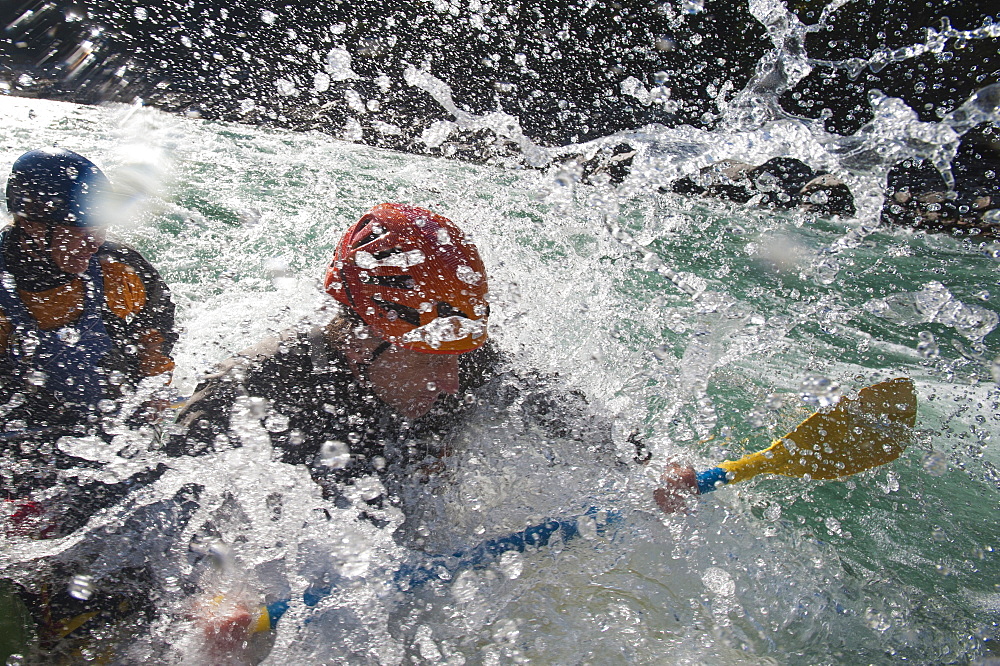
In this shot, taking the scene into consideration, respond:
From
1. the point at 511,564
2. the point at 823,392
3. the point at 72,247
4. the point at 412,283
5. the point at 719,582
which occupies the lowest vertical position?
the point at 511,564

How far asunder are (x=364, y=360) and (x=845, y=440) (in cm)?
205

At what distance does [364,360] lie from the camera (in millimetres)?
1917

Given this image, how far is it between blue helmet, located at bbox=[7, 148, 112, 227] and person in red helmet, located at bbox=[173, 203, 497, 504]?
1100 millimetres

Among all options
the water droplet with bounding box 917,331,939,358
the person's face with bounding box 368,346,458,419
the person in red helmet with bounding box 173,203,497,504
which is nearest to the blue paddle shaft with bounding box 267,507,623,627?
the person in red helmet with bounding box 173,203,497,504

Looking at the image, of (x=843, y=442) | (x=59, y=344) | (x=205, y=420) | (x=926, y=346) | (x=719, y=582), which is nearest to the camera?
(x=205, y=420)

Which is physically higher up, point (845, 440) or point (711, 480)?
point (845, 440)

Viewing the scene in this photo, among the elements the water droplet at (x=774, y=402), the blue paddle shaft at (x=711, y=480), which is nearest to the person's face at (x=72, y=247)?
the blue paddle shaft at (x=711, y=480)

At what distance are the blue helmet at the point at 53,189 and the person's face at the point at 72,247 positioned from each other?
0.03 m

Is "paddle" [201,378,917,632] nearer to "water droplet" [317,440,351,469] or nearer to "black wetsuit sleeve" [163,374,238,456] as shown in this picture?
"water droplet" [317,440,351,469]

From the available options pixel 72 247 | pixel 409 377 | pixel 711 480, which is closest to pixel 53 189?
pixel 72 247

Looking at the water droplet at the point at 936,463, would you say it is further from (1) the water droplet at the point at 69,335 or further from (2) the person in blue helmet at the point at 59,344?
(1) the water droplet at the point at 69,335

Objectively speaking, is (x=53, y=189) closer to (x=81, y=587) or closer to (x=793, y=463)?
(x=81, y=587)

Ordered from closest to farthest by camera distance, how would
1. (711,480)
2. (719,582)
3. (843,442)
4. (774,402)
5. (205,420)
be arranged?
(205,420)
(719,582)
(711,480)
(843,442)
(774,402)

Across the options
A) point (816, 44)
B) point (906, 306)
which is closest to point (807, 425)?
point (906, 306)
